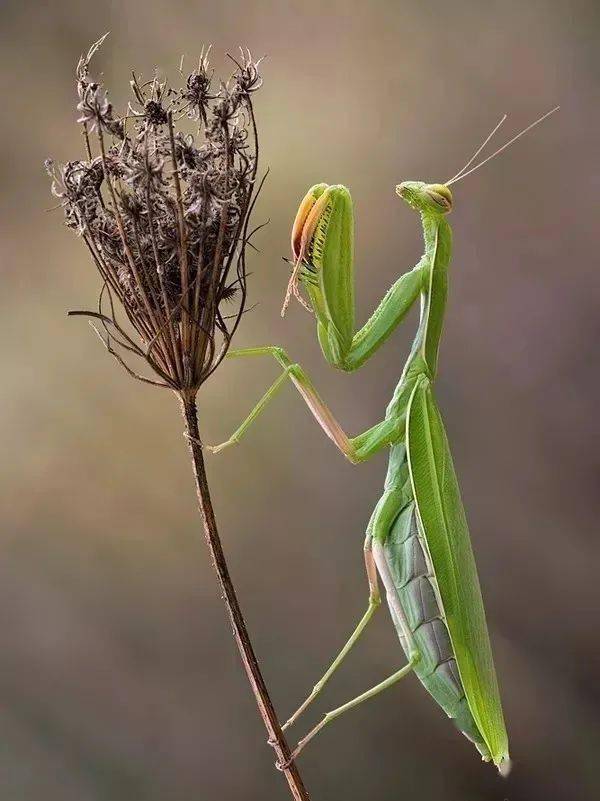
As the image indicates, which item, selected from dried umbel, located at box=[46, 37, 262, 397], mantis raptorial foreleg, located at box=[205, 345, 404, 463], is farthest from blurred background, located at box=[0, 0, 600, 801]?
dried umbel, located at box=[46, 37, 262, 397]

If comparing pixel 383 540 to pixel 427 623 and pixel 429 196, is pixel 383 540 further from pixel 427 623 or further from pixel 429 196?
pixel 429 196

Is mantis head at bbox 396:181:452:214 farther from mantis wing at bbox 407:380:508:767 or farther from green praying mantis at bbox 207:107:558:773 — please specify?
mantis wing at bbox 407:380:508:767

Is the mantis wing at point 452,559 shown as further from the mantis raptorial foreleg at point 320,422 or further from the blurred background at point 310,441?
the blurred background at point 310,441

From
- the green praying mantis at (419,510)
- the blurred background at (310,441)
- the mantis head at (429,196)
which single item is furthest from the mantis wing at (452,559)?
the blurred background at (310,441)

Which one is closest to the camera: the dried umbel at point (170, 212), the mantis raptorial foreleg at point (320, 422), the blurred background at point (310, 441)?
the dried umbel at point (170, 212)

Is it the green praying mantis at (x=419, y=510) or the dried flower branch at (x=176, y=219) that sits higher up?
the dried flower branch at (x=176, y=219)

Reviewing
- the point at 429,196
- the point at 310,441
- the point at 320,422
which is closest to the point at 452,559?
the point at 320,422
